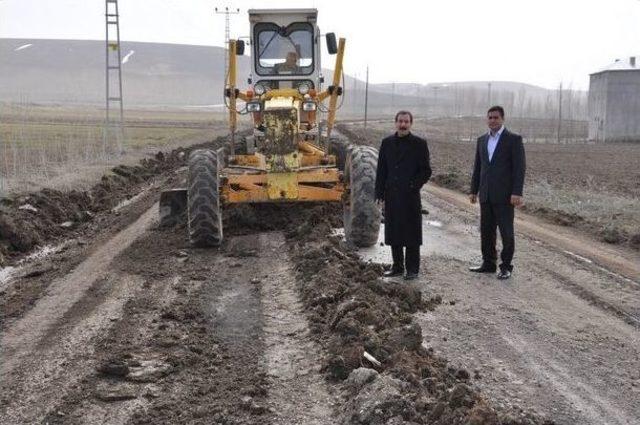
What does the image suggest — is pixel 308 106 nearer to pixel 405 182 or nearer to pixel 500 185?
pixel 405 182

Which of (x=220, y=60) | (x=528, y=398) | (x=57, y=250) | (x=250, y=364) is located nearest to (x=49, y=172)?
(x=57, y=250)

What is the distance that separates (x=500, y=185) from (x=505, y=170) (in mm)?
185

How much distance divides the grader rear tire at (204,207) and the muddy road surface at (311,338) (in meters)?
0.20

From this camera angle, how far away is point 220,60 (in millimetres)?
180000

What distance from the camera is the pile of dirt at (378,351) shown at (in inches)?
174

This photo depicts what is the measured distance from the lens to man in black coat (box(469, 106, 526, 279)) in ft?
27.6

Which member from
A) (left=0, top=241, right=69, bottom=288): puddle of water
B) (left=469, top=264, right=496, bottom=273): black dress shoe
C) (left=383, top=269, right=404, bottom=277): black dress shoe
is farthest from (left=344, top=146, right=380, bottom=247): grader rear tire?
(left=0, top=241, right=69, bottom=288): puddle of water

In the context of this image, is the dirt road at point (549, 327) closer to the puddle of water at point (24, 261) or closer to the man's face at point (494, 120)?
the man's face at point (494, 120)

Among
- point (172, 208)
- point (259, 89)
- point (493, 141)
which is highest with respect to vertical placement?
point (259, 89)

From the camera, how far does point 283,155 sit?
391 inches

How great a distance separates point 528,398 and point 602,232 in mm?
7443

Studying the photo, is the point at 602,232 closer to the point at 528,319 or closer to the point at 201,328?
the point at 528,319

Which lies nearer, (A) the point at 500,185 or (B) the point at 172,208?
(A) the point at 500,185

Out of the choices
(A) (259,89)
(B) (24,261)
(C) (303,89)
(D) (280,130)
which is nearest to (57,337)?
(B) (24,261)
